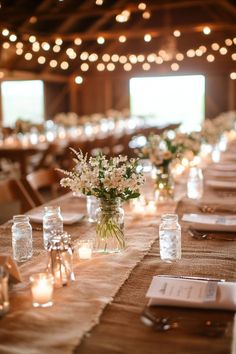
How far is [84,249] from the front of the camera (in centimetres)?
207

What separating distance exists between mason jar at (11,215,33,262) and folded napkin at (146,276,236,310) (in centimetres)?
66

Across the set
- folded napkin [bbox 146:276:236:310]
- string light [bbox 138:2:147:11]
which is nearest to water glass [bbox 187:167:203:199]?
folded napkin [bbox 146:276:236:310]

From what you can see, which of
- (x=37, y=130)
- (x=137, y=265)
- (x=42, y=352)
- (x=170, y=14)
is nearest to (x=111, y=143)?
(x=37, y=130)

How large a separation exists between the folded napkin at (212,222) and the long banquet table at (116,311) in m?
0.14

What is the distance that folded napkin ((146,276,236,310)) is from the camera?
1.52 meters

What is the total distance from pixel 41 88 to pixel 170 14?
4.84 m

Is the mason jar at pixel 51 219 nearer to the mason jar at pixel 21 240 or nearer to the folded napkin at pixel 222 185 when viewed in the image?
the mason jar at pixel 21 240

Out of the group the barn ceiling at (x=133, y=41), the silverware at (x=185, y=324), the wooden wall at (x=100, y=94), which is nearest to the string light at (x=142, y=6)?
the barn ceiling at (x=133, y=41)

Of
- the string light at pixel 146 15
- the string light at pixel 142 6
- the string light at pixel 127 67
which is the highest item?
the string light at pixel 146 15

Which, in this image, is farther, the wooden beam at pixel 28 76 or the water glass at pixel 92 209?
the wooden beam at pixel 28 76

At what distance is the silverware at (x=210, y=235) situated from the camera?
7.68 feet

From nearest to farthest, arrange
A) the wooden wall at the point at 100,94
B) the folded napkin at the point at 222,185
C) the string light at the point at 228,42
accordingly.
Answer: the folded napkin at the point at 222,185, the string light at the point at 228,42, the wooden wall at the point at 100,94

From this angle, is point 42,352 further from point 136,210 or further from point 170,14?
point 170,14

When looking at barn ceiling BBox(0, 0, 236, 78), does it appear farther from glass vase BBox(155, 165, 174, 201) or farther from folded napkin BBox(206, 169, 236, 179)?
glass vase BBox(155, 165, 174, 201)
